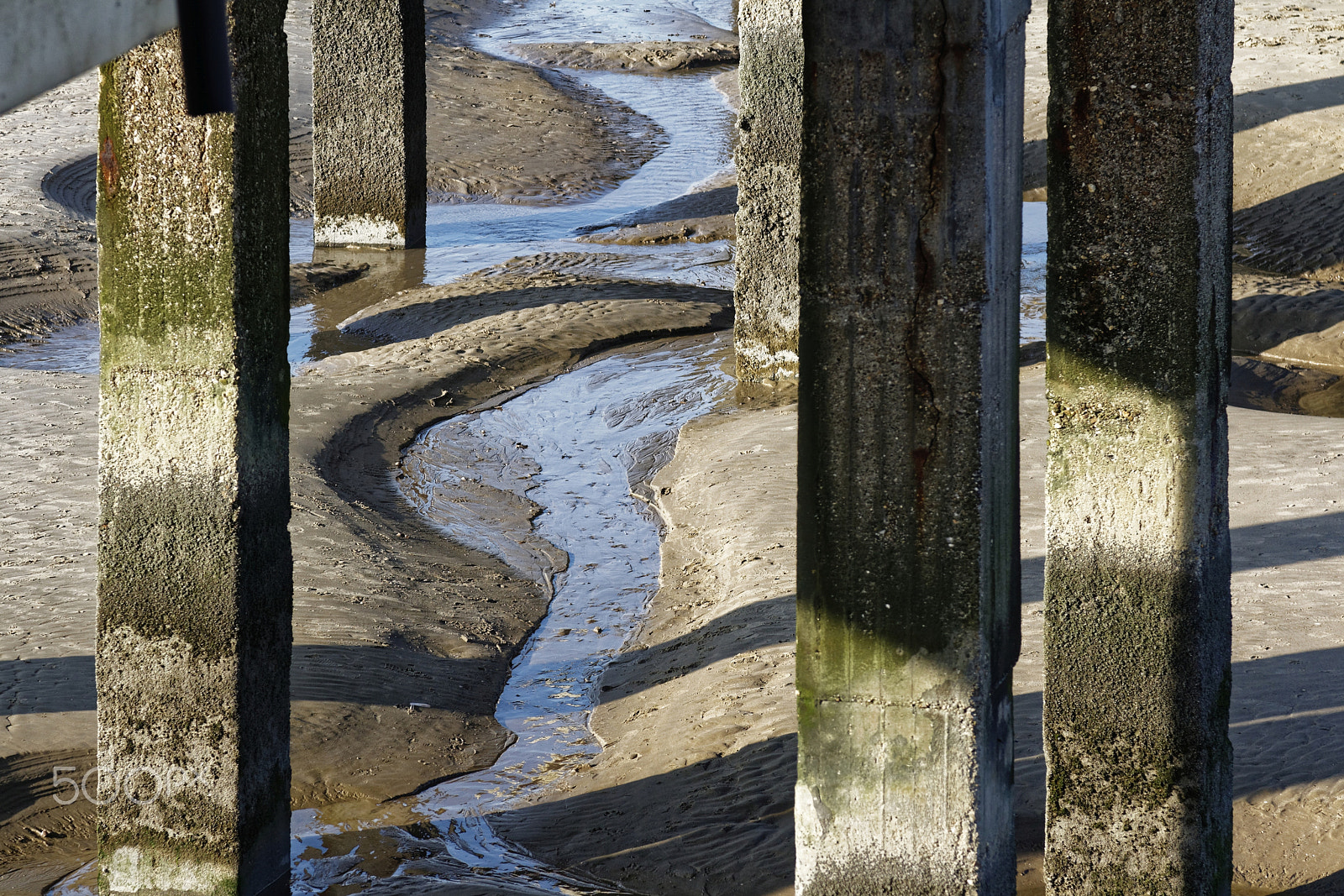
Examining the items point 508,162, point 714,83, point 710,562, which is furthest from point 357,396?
point 714,83

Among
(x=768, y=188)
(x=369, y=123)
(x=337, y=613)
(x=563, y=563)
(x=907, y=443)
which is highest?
(x=369, y=123)

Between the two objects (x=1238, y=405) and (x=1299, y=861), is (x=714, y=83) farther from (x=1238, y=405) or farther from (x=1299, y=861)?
(x=1299, y=861)

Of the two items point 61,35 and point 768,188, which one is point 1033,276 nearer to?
point 768,188

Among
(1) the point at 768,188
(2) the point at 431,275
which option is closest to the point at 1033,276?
(1) the point at 768,188

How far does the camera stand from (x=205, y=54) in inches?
75.2

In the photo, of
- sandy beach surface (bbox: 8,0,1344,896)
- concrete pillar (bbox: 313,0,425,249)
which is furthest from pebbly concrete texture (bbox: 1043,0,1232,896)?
concrete pillar (bbox: 313,0,425,249)

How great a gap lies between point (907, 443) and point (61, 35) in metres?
2.25

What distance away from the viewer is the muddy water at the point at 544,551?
4879mm

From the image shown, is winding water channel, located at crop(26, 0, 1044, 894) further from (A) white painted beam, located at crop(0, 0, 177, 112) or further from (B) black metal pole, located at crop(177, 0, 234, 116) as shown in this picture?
(A) white painted beam, located at crop(0, 0, 177, 112)

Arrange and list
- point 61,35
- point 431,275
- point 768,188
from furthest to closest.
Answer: point 431,275
point 768,188
point 61,35

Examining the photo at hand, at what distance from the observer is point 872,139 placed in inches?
135

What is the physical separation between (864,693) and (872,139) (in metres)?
1.31

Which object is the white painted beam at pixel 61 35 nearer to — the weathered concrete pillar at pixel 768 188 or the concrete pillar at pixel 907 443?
the concrete pillar at pixel 907 443

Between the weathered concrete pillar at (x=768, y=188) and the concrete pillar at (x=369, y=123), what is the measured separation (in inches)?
186
